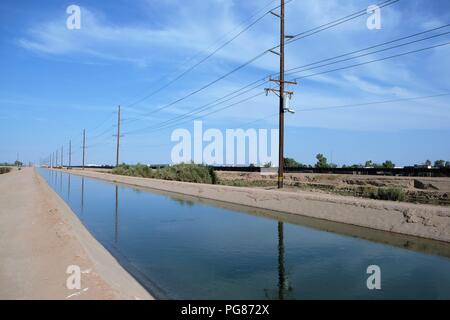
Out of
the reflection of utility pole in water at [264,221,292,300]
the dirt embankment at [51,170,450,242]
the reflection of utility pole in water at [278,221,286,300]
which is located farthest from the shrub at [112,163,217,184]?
the reflection of utility pole in water at [264,221,292,300]

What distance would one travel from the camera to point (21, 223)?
514 inches

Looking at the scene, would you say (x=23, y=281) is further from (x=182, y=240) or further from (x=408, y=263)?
(x=408, y=263)

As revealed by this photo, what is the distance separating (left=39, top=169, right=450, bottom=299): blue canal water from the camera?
7402mm

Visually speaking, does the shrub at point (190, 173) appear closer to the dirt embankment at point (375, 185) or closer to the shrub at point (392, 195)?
the dirt embankment at point (375, 185)

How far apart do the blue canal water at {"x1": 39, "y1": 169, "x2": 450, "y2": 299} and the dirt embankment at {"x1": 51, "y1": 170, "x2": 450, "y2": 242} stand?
21.7 inches

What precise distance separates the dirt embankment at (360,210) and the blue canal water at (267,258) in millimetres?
552

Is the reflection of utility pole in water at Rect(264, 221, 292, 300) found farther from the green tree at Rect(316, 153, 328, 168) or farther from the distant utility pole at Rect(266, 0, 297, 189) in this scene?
the green tree at Rect(316, 153, 328, 168)

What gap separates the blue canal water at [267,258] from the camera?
7.40m

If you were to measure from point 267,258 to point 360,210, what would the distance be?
6.48m

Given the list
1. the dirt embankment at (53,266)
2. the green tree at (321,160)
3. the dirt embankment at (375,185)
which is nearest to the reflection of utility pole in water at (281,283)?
the dirt embankment at (53,266)

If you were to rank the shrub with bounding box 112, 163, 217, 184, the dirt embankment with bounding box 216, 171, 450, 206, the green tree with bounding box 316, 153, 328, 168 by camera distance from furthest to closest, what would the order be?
the green tree with bounding box 316, 153, 328, 168 < the shrub with bounding box 112, 163, 217, 184 < the dirt embankment with bounding box 216, 171, 450, 206

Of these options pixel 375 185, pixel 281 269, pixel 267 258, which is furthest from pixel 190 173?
pixel 281 269

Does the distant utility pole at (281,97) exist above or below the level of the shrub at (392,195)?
above
